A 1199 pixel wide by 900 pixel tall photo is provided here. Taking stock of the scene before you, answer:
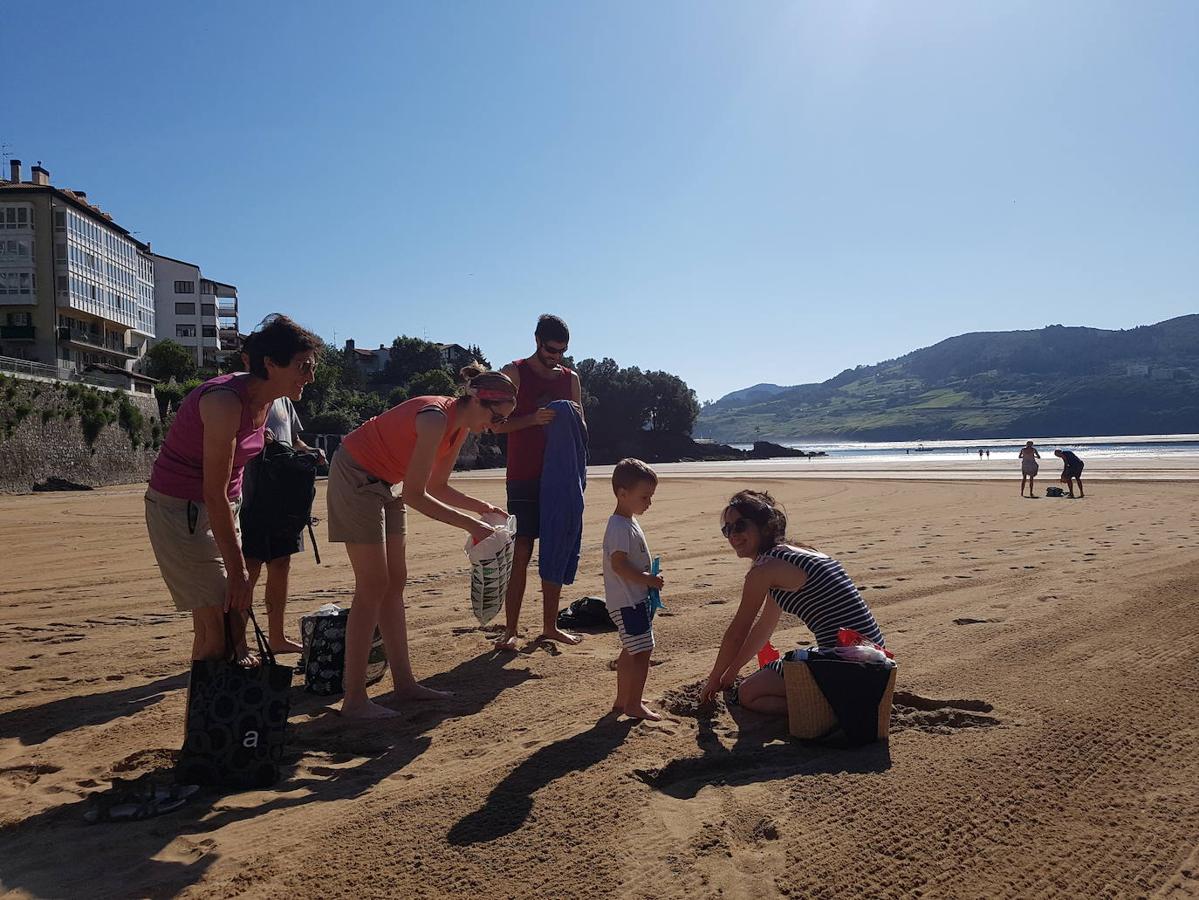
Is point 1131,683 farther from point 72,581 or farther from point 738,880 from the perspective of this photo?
point 72,581

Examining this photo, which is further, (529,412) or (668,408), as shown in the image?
(668,408)

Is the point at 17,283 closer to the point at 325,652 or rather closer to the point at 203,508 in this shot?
the point at 325,652

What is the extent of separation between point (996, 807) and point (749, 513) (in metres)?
1.53

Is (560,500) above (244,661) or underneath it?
above

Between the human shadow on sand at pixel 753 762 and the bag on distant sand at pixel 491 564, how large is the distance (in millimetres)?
1414

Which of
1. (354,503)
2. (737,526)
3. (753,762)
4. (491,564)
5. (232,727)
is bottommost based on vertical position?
(753,762)

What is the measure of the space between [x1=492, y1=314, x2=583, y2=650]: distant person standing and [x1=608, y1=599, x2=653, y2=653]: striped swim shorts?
5.29 ft

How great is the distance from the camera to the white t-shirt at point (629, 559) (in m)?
3.76

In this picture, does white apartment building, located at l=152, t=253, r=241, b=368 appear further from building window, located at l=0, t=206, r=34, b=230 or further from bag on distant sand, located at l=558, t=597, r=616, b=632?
bag on distant sand, located at l=558, t=597, r=616, b=632

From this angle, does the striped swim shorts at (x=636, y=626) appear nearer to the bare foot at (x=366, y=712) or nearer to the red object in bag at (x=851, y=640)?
the red object in bag at (x=851, y=640)

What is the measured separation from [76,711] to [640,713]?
2851mm

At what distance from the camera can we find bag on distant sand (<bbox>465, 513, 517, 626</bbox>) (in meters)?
4.22

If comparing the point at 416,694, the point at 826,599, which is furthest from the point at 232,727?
the point at 826,599

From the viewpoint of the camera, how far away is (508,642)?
17.0ft
